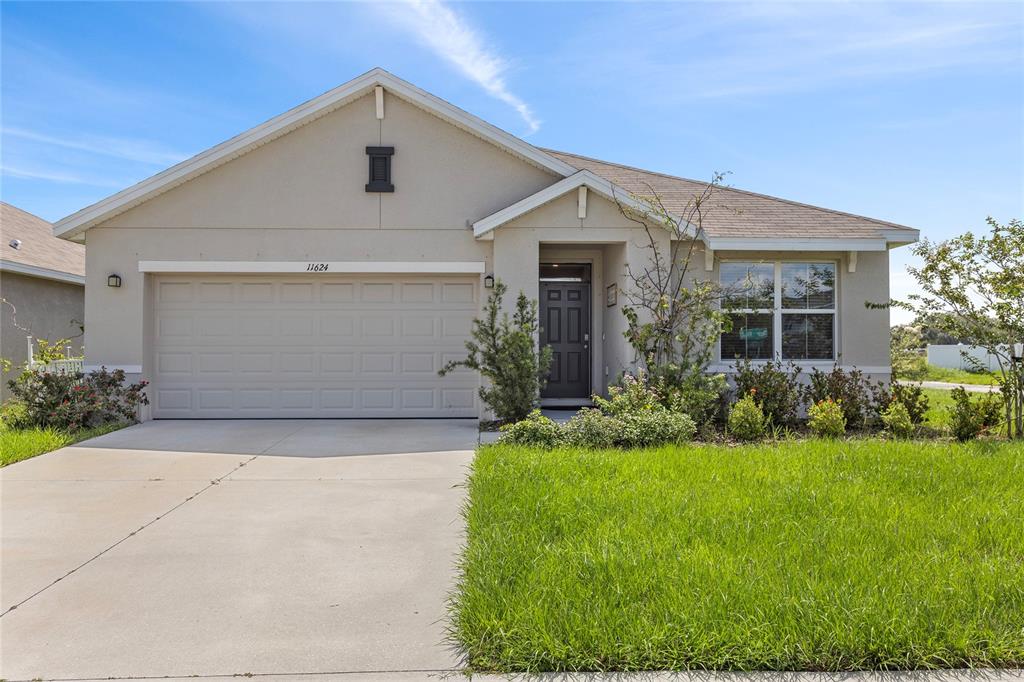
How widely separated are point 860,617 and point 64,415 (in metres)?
10.3

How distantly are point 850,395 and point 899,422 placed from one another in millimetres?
952

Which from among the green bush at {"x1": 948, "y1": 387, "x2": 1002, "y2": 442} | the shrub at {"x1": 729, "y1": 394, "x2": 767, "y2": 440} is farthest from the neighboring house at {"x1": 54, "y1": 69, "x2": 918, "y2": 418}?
the shrub at {"x1": 729, "y1": 394, "x2": 767, "y2": 440}

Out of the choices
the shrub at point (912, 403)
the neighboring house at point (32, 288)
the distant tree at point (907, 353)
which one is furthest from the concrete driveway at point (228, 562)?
the distant tree at point (907, 353)

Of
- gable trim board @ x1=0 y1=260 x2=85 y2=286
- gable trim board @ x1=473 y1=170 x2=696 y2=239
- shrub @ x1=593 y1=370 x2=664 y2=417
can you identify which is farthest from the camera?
gable trim board @ x1=0 y1=260 x2=85 y2=286

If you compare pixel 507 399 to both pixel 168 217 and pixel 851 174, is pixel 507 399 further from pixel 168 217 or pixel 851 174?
pixel 851 174

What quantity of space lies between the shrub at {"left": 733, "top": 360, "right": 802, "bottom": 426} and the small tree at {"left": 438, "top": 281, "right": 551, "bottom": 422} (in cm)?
299

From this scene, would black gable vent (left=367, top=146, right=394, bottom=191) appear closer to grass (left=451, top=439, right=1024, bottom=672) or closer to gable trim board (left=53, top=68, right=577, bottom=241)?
gable trim board (left=53, top=68, right=577, bottom=241)

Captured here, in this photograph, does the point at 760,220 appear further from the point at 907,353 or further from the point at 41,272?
the point at 41,272

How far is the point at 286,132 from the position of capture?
1077 centimetres

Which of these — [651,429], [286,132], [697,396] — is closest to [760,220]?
[697,396]

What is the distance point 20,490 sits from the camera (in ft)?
20.6

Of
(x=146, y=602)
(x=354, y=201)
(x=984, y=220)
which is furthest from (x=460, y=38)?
(x=146, y=602)

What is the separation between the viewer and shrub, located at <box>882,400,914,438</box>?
28.2 ft

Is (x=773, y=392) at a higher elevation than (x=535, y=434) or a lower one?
higher
